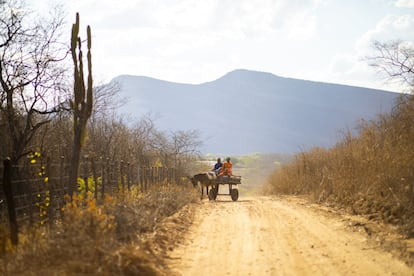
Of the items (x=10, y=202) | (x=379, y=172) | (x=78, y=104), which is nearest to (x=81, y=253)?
(x=10, y=202)

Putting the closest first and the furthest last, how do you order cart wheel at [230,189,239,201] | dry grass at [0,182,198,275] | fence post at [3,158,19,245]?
dry grass at [0,182,198,275] → fence post at [3,158,19,245] → cart wheel at [230,189,239,201]

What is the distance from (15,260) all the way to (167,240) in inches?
160

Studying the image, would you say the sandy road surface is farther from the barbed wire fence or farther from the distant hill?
the distant hill

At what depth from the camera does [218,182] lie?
2753 cm

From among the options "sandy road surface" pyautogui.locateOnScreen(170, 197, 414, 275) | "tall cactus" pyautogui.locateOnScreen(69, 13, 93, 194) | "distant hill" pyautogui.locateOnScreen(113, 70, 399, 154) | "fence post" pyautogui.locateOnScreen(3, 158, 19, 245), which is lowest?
"sandy road surface" pyautogui.locateOnScreen(170, 197, 414, 275)

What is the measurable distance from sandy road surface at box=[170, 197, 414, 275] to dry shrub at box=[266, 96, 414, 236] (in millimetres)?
1258

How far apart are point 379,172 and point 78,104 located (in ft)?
29.8

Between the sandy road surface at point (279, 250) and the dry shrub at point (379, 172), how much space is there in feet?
4.13

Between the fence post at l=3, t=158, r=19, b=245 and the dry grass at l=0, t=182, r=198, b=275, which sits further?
the fence post at l=3, t=158, r=19, b=245

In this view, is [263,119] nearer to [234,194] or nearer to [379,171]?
[234,194]

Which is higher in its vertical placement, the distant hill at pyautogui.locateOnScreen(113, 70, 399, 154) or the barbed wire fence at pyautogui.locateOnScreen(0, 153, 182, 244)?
the distant hill at pyautogui.locateOnScreen(113, 70, 399, 154)

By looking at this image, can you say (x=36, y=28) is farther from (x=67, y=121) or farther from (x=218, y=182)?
(x=218, y=182)

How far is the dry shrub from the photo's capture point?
14.5 metres

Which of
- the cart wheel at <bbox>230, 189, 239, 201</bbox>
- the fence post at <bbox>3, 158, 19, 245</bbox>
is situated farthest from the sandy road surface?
the cart wheel at <bbox>230, 189, 239, 201</bbox>
